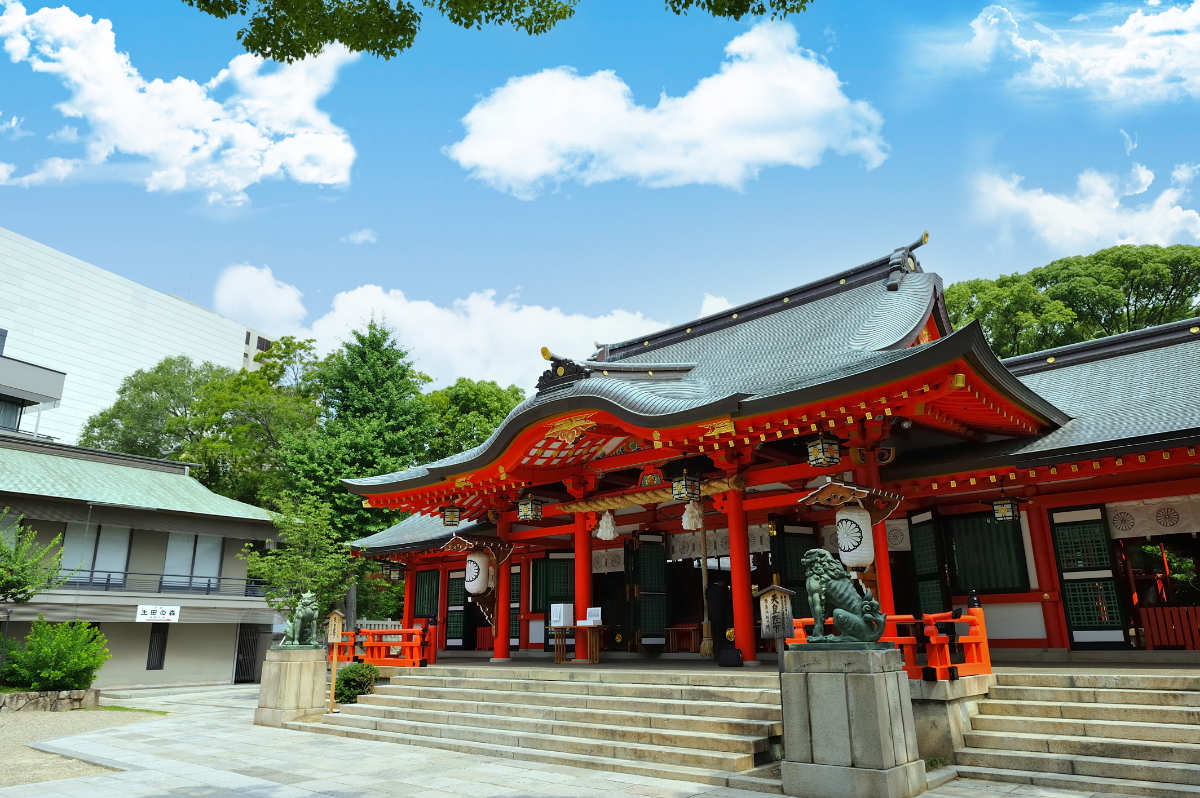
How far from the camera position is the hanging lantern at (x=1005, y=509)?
38.2 feet

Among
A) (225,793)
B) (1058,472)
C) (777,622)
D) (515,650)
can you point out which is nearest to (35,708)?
(515,650)

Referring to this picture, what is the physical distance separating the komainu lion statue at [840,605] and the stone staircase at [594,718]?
1721 mm

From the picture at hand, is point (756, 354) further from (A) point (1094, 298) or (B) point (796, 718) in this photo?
(A) point (1094, 298)

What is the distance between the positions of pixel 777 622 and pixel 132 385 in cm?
4400

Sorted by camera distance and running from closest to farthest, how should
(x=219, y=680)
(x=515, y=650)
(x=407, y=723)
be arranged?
(x=407, y=723)
(x=515, y=650)
(x=219, y=680)

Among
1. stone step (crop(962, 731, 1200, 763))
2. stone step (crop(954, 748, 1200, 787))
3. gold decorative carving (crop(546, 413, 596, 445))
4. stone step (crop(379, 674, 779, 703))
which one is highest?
gold decorative carving (crop(546, 413, 596, 445))

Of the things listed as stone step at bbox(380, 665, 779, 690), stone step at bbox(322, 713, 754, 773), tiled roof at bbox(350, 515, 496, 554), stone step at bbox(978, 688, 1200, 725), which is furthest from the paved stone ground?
tiled roof at bbox(350, 515, 496, 554)

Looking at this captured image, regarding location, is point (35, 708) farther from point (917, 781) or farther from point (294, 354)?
point (294, 354)

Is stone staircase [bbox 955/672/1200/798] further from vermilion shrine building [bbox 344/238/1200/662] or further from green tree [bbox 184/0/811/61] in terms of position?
green tree [bbox 184/0/811/61]

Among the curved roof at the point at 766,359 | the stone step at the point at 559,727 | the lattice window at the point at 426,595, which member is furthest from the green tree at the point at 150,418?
the stone step at the point at 559,727

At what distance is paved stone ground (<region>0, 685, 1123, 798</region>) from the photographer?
7.84m

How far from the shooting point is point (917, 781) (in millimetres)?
7406

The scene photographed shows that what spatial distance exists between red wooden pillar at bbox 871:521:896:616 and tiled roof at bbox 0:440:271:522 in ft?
86.7

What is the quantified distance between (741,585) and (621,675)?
2.45 metres
